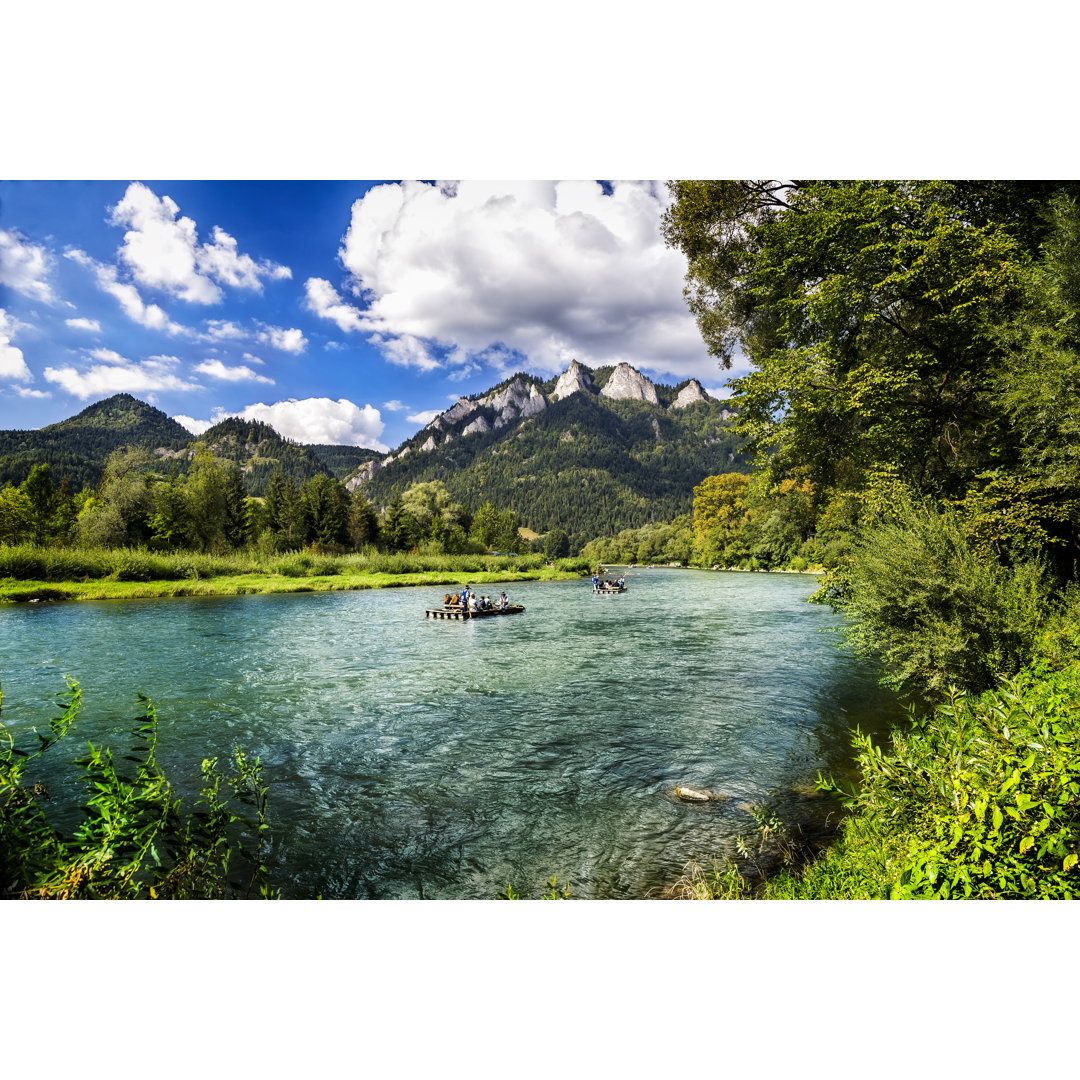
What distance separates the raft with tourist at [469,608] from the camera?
20.7m

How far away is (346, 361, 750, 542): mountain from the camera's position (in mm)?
68312

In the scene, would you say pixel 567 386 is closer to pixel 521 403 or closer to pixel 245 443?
pixel 521 403

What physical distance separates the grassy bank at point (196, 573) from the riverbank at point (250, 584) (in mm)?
23

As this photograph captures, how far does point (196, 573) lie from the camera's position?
18312 millimetres

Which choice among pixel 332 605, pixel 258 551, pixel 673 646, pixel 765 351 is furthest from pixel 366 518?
pixel 765 351

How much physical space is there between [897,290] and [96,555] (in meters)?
19.2

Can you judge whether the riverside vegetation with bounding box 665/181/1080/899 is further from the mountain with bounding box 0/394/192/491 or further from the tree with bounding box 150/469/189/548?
the tree with bounding box 150/469/189/548

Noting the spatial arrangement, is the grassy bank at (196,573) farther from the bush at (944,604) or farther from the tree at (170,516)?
the bush at (944,604)

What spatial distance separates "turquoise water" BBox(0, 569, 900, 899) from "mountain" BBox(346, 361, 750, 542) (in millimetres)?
46805

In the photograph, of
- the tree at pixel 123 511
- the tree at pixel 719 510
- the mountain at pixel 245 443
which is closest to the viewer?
the mountain at pixel 245 443

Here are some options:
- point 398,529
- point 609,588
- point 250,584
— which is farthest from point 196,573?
point 398,529

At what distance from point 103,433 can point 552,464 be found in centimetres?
10558

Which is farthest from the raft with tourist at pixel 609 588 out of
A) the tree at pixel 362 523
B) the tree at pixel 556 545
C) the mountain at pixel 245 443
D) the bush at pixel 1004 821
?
the tree at pixel 556 545

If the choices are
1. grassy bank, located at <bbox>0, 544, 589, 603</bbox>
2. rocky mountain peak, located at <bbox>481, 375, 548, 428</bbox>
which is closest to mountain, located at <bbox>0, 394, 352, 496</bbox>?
grassy bank, located at <bbox>0, 544, 589, 603</bbox>
